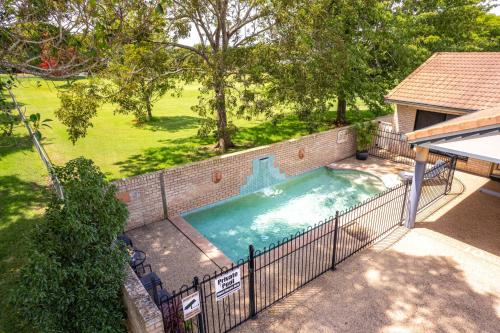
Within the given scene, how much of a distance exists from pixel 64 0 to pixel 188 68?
7995 millimetres

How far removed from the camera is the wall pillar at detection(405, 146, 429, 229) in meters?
9.57

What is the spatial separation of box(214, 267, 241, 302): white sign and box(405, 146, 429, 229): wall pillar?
674cm

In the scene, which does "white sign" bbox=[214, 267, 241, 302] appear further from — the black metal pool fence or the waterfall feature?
the waterfall feature

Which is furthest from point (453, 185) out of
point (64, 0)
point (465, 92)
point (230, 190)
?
point (64, 0)

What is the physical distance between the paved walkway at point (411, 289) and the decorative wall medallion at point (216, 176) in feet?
18.4

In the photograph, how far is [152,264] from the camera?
873cm

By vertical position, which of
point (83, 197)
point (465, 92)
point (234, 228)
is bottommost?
point (234, 228)

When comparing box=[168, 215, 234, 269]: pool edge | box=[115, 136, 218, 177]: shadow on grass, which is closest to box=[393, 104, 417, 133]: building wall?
box=[115, 136, 218, 177]: shadow on grass

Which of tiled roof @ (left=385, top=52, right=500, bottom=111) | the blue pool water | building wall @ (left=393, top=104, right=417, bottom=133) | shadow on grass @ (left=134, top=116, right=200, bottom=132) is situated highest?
tiled roof @ (left=385, top=52, right=500, bottom=111)

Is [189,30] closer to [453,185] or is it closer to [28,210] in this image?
[28,210]

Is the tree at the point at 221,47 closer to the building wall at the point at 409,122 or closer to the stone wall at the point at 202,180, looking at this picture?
the stone wall at the point at 202,180

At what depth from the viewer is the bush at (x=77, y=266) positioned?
489 centimetres

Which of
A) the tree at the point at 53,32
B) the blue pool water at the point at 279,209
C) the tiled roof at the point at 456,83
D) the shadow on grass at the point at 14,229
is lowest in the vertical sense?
the blue pool water at the point at 279,209

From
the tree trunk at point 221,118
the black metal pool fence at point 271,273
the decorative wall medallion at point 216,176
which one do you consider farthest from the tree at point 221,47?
the black metal pool fence at point 271,273
